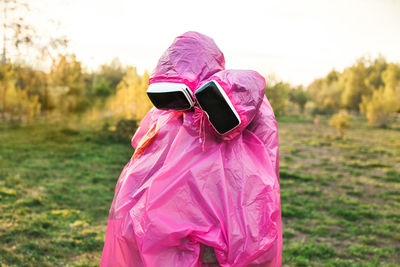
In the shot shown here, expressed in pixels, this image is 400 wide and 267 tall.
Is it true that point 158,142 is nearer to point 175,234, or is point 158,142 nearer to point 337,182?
point 175,234

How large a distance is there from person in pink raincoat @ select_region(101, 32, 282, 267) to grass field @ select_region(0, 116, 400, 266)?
7.23 ft

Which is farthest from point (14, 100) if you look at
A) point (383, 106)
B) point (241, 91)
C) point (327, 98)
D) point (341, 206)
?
point (327, 98)

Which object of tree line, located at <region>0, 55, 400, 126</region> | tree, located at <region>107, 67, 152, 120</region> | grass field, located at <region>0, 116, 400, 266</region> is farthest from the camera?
tree line, located at <region>0, 55, 400, 126</region>

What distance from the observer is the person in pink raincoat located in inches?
71.1

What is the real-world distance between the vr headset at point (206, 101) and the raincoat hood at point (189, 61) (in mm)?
73

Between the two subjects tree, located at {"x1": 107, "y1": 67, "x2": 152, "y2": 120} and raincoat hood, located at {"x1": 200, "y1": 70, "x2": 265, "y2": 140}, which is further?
tree, located at {"x1": 107, "y1": 67, "x2": 152, "y2": 120}

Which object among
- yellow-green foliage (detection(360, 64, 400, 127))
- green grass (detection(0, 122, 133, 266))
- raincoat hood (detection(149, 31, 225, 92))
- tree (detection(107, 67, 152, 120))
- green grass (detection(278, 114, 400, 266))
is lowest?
green grass (detection(278, 114, 400, 266))

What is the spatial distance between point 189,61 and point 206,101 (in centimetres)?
Answer: 37

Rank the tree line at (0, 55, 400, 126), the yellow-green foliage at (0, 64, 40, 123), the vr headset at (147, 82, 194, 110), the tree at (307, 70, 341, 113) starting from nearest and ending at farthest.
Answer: the vr headset at (147, 82, 194, 110) < the tree line at (0, 55, 400, 126) < the yellow-green foliage at (0, 64, 40, 123) < the tree at (307, 70, 341, 113)

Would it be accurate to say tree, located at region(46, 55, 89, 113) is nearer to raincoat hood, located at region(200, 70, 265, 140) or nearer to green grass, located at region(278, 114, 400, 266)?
green grass, located at region(278, 114, 400, 266)

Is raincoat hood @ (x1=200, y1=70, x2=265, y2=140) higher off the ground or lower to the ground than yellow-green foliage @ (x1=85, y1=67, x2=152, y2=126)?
higher

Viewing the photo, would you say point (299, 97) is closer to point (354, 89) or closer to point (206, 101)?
point (354, 89)

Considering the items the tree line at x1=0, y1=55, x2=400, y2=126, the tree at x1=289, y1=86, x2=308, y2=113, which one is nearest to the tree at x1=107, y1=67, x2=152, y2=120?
the tree line at x1=0, y1=55, x2=400, y2=126

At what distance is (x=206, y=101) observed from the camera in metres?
1.76
